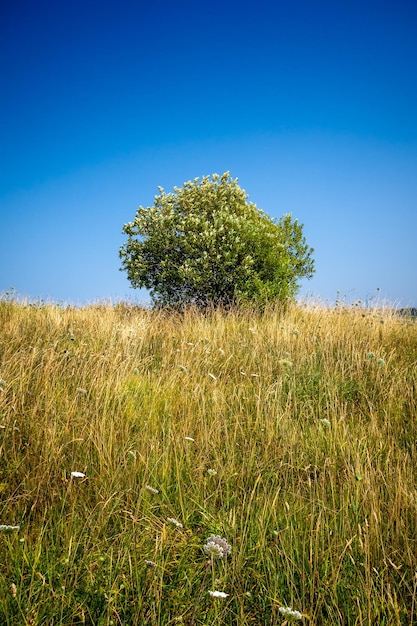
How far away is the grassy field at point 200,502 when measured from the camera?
2.13 m

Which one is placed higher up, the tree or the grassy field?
the tree

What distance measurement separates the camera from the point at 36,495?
114 inches

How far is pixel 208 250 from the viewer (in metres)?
12.2

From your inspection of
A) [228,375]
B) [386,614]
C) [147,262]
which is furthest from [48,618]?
[147,262]

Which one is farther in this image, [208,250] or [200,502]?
[208,250]

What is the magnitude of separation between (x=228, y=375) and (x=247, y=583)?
338 cm

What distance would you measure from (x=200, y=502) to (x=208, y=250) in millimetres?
9730

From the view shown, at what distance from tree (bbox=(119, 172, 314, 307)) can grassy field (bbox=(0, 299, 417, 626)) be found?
6576 mm

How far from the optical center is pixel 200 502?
295cm

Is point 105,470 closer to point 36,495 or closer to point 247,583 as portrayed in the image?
point 36,495

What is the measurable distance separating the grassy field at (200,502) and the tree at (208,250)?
21.6 ft

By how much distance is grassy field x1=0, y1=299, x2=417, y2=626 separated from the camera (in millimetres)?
2129

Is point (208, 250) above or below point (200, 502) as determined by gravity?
above

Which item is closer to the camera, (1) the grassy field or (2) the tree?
(1) the grassy field
